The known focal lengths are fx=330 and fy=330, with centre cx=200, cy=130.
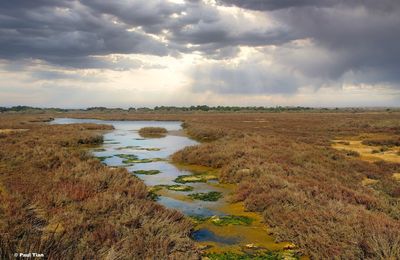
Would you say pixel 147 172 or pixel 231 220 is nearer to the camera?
pixel 231 220

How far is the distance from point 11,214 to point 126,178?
732cm

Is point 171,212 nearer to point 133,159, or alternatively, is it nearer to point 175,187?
point 175,187

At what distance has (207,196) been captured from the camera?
1622 cm

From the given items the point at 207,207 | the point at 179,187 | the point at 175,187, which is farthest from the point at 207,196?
the point at 175,187

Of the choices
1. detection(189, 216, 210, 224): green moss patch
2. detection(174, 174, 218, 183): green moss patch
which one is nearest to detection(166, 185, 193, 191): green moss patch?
detection(174, 174, 218, 183): green moss patch

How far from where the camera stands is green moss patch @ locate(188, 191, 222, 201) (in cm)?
1590

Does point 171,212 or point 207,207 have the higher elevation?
point 171,212

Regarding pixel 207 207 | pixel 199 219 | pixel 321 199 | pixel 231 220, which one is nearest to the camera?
pixel 231 220

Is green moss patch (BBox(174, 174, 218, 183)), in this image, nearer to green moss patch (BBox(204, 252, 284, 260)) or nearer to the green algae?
the green algae

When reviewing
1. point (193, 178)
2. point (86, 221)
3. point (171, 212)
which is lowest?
point (193, 178)

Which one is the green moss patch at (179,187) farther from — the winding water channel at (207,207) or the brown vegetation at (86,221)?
the brown vegetation at (86,221)

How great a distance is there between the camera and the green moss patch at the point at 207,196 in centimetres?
1590

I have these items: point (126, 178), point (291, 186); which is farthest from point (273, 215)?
point (126, 178)

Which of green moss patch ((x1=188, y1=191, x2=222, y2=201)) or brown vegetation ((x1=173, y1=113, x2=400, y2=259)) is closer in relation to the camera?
brown vegetation ((x1=173, y1=113, x2=400, y2=259))
